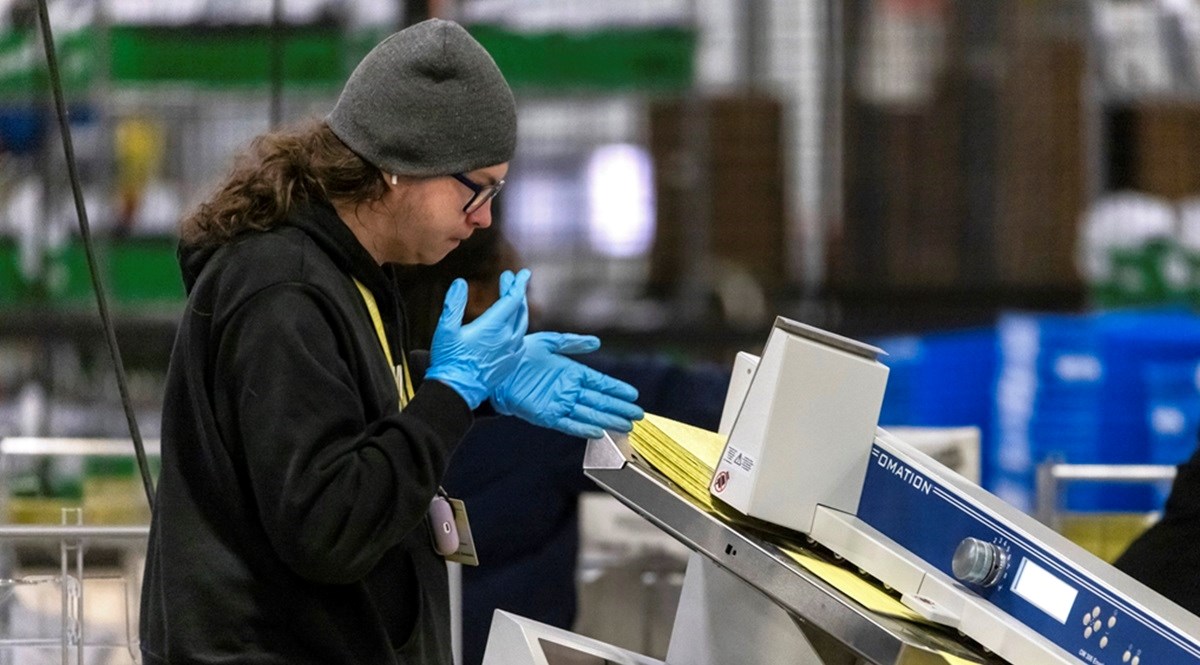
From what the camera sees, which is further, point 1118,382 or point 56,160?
point 56,160

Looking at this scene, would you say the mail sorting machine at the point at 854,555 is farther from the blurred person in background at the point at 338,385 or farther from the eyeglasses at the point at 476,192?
the eyeglasses at the point at 476,192

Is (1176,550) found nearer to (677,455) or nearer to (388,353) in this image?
(677,455)

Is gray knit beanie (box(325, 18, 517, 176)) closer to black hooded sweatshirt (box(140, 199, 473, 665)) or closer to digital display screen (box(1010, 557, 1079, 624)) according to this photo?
black hooded sweatshirt (box(140, 199, 473, 665))

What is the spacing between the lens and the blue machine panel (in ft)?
5.56

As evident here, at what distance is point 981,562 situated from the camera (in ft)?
5.83

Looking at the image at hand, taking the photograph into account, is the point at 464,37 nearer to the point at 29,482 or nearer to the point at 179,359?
the point at 179,359

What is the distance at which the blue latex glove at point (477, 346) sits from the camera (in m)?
1.79

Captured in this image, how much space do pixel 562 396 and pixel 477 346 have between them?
0.13 meters

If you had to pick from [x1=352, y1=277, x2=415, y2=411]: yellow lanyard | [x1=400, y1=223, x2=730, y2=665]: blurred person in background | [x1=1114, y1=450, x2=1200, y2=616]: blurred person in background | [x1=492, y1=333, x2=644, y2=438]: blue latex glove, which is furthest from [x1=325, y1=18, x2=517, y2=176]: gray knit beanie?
[x1=400, y1=223, x2=730, y2=665]: blurred person in background

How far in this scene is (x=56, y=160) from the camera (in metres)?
5.65

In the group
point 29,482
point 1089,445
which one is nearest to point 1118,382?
point 1089,445

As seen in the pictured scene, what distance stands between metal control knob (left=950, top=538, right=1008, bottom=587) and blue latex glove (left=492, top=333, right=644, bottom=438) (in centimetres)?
41

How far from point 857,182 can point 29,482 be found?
3.15 meters

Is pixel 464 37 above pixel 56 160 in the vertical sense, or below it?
above
